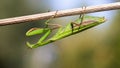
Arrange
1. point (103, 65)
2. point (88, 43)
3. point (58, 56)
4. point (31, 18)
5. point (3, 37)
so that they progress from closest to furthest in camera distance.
A: point (31, 18)
point (103, 65)
point (88, 43)
point (58, 56)
point (3, 37)

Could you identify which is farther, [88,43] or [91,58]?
[88,43]

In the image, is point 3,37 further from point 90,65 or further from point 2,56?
point 90,65

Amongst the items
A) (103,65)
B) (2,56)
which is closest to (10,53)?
(2,56)

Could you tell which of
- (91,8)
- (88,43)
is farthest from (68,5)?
→ (91,8)

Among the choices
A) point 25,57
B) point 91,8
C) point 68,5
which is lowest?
point 25,57

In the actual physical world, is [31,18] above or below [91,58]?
above

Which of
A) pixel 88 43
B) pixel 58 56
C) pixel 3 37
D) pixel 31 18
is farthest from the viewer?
pixel 3 37
